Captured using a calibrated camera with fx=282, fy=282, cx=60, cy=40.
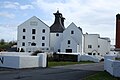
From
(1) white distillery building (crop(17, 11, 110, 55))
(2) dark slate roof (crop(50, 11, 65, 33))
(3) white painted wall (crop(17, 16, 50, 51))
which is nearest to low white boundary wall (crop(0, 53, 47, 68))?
(1) white distillery building (crop(17, 11, 110, 55))

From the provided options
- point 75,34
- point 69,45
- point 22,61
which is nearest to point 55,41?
point 69,45

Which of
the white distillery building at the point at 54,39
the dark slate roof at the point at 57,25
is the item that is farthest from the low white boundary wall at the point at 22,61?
the dark slate roof at the point at 57,25

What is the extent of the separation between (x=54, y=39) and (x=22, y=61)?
65644mm

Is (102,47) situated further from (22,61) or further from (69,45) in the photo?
(22,61)

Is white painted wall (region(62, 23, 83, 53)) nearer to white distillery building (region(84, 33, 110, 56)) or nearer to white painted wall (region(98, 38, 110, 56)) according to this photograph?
white distillery building (region(84, 33, 110, 56))

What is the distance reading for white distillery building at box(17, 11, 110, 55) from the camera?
91.4 meters

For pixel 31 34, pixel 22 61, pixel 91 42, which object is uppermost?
pixel 31 34

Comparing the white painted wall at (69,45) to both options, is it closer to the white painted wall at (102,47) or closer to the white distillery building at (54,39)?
the white distillery building at (54,39)

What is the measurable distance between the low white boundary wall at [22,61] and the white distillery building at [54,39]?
56960mm

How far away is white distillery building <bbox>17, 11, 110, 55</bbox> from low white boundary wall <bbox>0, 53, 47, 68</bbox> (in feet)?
187

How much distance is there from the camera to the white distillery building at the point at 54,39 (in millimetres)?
91438

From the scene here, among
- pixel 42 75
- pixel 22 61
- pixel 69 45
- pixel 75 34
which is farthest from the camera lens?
pixel 75 34

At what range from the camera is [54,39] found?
9575 cm

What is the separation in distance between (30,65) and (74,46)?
59786 millimetres
